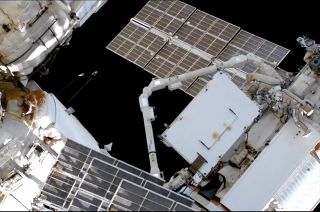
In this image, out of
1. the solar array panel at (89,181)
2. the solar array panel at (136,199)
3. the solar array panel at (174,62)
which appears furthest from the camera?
the solar array panel at (174,62)

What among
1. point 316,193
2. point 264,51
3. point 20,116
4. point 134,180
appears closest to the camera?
point 134,180

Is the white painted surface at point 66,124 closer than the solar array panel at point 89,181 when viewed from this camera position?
No

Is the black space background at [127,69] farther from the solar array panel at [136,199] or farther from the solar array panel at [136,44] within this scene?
the solar array panel at [136,199]

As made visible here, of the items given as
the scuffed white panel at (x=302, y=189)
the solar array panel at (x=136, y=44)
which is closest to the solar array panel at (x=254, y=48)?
the solar array panel at (x=136, y=44)

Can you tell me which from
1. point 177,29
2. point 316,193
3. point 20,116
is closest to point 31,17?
point 20,116

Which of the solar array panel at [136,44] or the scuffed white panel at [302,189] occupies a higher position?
the solar array panel at [136,44]

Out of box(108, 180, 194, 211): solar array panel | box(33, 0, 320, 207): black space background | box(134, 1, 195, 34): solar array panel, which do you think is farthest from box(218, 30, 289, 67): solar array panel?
box(108, 180, 194, 211): solar array panel

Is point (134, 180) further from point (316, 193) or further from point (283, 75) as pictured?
point (283, 75)
